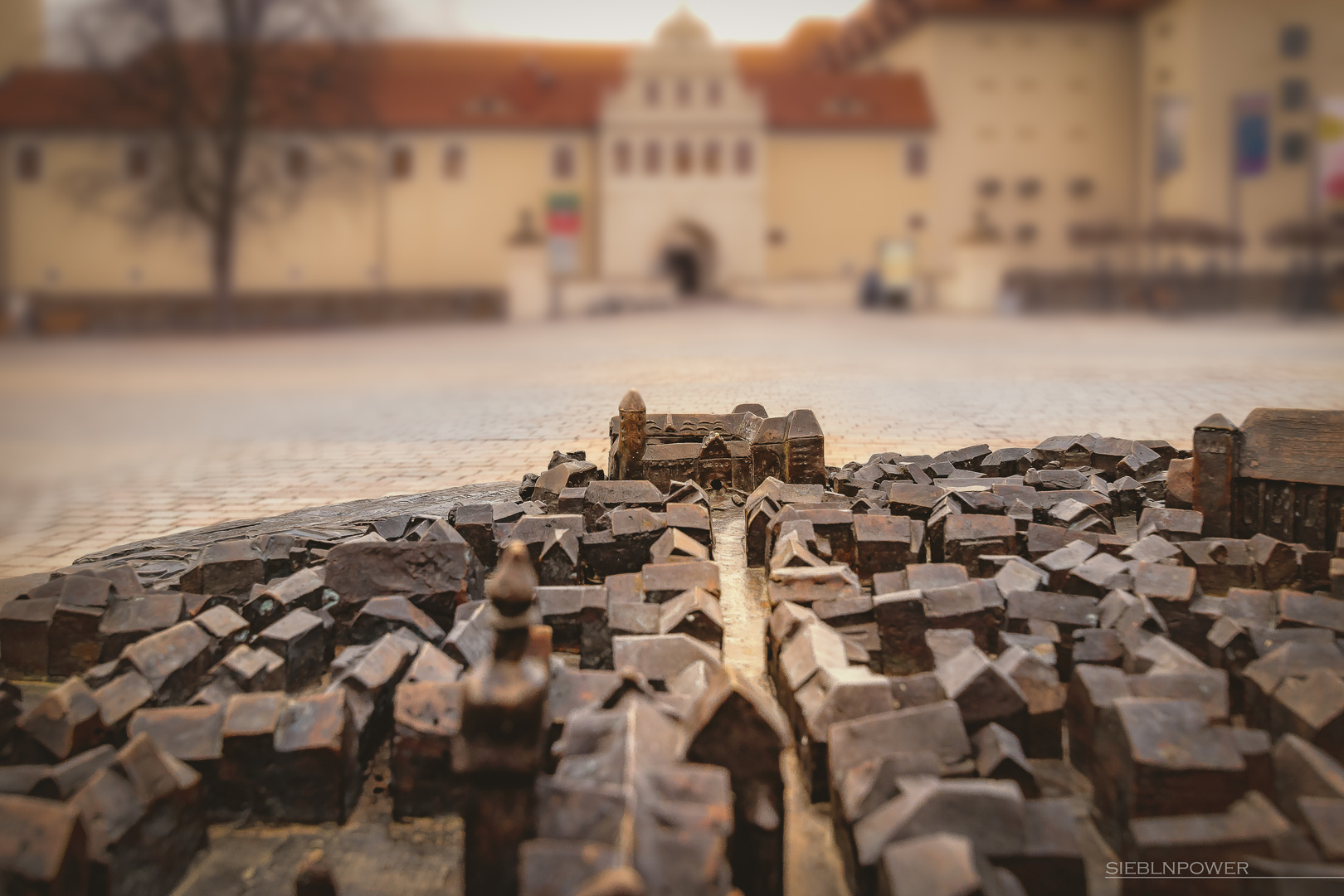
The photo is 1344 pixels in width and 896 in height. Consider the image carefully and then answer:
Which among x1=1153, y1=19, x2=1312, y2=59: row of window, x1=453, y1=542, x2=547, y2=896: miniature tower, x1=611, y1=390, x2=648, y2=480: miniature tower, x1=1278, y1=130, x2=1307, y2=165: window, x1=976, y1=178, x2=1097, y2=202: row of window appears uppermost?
x1=1153, y1=19, x2=1312, y2=59: row of window

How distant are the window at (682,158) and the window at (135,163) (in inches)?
775

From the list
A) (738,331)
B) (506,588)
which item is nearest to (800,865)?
(506,588)

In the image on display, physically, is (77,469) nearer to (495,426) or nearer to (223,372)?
(495,426)

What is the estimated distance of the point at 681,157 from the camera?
131 ft

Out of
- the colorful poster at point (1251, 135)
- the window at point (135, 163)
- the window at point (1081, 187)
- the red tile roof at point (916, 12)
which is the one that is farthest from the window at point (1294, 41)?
the window at point (135, 163)

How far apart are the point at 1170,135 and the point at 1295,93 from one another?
13.9ft

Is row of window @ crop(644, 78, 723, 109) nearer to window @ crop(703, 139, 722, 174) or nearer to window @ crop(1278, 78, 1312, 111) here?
window @ crop(703, 139, 722, 174)

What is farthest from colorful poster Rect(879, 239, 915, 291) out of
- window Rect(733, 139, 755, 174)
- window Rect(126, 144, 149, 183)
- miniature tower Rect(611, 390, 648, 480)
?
miniature tower Rect(611, 390, 648, 480)

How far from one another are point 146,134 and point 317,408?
103 ft

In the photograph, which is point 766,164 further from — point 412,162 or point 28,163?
point 28,163

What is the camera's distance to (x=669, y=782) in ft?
6.82

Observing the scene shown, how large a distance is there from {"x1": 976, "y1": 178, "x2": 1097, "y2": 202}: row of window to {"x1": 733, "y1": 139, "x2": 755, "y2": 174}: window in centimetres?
947

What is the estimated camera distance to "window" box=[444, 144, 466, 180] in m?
40.6

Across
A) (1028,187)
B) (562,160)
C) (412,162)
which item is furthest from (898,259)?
(412,162)
